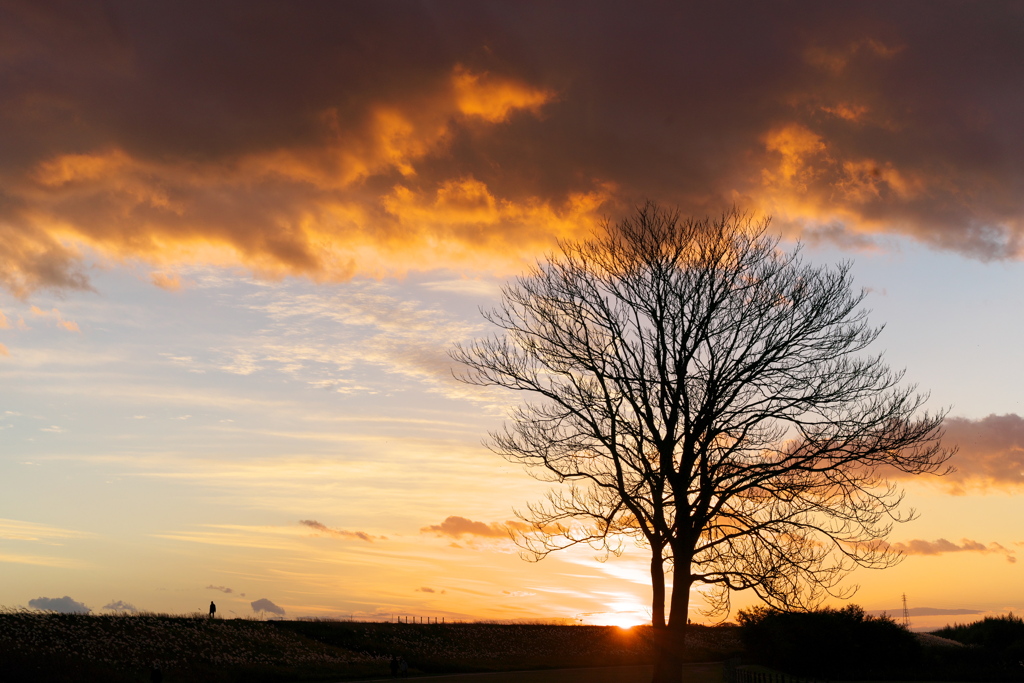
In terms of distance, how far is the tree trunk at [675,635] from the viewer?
21.4 m

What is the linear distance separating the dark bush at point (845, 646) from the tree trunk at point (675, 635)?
727 inches

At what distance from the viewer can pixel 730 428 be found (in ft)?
74.4

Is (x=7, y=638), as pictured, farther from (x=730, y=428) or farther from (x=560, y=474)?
(x=730, y=428)

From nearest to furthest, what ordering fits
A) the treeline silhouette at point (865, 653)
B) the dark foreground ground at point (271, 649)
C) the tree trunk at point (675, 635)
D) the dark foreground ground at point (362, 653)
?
the tree trunk at point (675, 635) < the dark foreground ground at point (271, 649) < the dark foreground ground at point (362, 653) < the treeline silhouette at point (865, 653)

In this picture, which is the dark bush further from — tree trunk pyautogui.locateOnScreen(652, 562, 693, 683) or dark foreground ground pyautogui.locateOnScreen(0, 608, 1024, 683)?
tree trunk pyautogui.locateOnScreen(652, 562, 693, 683)

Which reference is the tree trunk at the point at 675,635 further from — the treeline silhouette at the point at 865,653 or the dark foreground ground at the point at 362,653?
the treeline silhouette at the point at 865,653

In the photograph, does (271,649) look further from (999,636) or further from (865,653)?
(999,636)

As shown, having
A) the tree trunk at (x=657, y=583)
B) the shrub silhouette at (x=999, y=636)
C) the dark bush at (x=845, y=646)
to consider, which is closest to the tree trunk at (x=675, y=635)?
the tree trunk at (x=657, y=583)

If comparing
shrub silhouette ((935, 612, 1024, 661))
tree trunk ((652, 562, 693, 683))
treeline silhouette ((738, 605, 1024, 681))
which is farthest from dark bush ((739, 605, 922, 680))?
tree trunk ((652, 562, 693, 683))

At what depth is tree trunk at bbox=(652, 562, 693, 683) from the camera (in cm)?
2136

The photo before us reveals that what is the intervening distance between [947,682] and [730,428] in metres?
21.0

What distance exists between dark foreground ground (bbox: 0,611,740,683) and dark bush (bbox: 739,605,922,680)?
27.0ft

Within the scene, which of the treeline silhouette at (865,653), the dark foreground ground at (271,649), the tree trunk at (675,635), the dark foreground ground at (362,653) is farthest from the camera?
the treeline silhouette at (865,653)

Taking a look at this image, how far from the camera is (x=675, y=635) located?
21.8m
